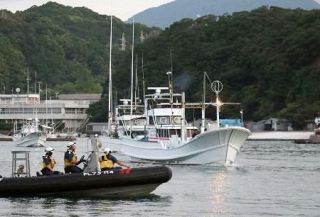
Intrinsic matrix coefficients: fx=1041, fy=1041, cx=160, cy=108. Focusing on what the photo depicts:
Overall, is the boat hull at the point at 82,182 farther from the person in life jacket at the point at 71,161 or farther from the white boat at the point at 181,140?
the white boat at the point at 181,140

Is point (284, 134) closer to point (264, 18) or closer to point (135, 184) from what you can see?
point (264, 18)

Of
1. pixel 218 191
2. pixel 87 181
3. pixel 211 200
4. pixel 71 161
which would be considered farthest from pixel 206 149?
pixel 87 181

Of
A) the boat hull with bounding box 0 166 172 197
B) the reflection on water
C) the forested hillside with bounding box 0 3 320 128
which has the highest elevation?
the forested hillside with bounding box 0 3 320 128

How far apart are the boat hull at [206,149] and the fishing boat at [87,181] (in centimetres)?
2297

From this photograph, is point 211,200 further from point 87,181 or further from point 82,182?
point 82,182

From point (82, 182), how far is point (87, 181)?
0.65ft

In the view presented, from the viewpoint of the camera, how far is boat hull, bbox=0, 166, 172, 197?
40.4 metres

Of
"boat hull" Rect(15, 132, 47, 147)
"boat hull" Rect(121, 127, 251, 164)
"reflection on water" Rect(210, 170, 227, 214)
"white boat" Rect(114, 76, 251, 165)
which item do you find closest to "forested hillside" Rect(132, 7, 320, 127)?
"boat hull" Rect(15, 132, 47, 147)

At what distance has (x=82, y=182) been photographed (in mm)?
40531

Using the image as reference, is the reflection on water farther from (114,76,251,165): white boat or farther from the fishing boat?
(114,76,251,165): white boat

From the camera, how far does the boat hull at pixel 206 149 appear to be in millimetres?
64312

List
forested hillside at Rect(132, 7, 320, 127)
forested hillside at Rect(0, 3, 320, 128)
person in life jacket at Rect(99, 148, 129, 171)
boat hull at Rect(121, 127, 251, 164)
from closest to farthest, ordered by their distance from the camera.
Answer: person in life jacket at Rect(99, 148, 129, 171)
boat hull at Rect(121, 127, 251, 164)
forested hillside at Rect(132, 7, 320, 127)
forested hillside at Rect(0, 3, 320, 128)

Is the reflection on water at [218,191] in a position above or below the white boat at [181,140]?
below

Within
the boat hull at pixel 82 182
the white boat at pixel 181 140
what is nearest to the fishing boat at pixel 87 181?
the boat hull at pixel 82 182
